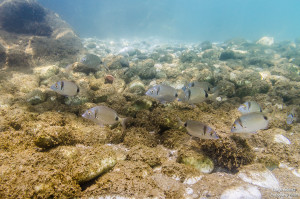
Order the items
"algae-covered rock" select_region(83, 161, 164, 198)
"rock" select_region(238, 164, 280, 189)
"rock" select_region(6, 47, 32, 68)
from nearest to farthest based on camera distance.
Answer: "algae-covered rock" select_region(83, 161, 164, 198), "rock" select_region(238, 164, 280, 189), "rock" select_region(6, 47, 32, 68)

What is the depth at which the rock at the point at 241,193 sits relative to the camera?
85.5 inches

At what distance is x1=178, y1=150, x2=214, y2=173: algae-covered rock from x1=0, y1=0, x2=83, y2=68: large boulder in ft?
29.5

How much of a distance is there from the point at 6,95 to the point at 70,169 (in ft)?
13.7

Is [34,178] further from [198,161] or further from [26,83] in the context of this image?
[26,83]

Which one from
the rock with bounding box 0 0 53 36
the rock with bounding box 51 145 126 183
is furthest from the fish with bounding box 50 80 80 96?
the rock with bounding box 0 0 53 36

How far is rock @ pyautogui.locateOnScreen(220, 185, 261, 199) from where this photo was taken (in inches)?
85.5

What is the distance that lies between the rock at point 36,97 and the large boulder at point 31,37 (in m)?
4.69

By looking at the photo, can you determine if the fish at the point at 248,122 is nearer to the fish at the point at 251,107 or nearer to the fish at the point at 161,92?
the fish at the point at 251,107

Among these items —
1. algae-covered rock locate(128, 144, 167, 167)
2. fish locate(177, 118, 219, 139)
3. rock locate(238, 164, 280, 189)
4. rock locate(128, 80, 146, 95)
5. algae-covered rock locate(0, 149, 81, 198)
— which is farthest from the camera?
rock locate(128, 80, 146, 95)

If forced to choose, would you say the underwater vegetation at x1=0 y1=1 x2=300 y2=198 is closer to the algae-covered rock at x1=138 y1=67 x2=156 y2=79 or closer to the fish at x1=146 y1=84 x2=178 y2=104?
the fish at x1=146 y1=84 x2=178 y2=104

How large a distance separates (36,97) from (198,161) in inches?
183

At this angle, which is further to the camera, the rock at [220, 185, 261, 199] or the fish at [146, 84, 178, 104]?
the fish at [146, 84, 178, 104]

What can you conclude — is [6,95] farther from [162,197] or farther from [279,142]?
[279,142]

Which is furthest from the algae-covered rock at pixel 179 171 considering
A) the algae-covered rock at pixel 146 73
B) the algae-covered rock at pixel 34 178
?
the algae-covered rock at pixel 146 73
